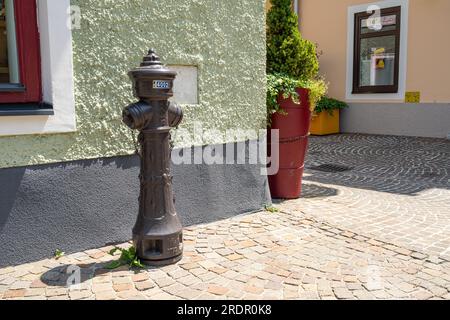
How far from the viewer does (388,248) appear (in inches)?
139

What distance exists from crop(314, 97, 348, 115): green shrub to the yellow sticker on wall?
1.67 m

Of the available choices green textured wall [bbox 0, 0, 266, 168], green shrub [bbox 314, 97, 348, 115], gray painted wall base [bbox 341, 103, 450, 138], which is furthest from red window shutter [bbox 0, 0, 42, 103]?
gray painted wall base [bbox 341, 103, 450, 138]

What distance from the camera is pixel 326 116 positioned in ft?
38.1

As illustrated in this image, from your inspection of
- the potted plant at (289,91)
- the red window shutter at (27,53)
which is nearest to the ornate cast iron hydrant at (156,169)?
the red window shutter at (27,53)

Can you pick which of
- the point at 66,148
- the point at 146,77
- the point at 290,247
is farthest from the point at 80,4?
the point at 290,247

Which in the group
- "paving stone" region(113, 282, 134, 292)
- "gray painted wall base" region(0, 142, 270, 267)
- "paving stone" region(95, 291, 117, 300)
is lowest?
"paving stone" region(95, 291, 117, 300)

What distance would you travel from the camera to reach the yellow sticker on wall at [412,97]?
409 inches

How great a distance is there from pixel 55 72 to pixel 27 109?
33cm

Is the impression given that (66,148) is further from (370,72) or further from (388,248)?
(370,72)

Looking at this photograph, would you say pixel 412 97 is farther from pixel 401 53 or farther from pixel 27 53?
pixel 27 53

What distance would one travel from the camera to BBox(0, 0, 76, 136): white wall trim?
10.00 ft

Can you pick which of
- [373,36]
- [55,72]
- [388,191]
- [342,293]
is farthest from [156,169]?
[373,36]

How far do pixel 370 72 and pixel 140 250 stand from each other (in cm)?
1007

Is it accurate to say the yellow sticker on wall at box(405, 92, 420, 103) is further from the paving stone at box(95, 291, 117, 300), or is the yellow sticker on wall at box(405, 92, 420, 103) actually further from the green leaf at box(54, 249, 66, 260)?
the paving stone at box(95, 291, 117, 300)
